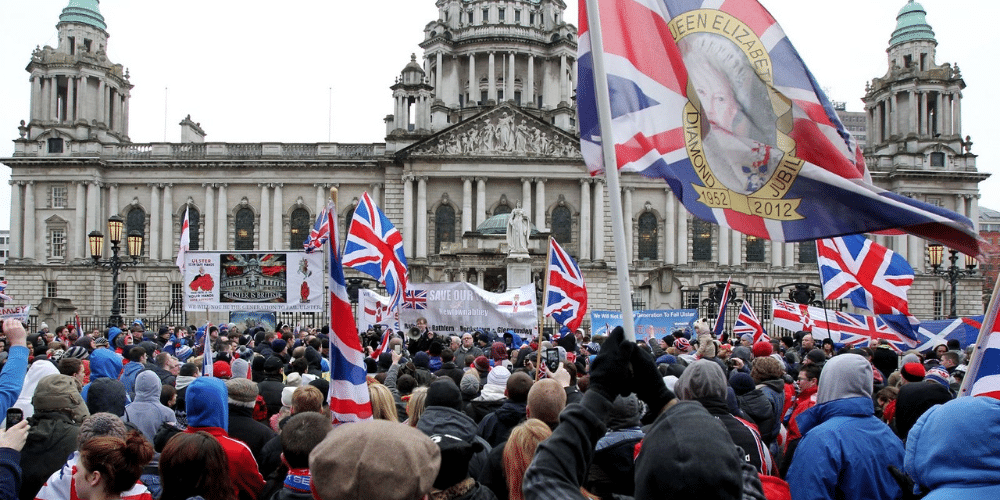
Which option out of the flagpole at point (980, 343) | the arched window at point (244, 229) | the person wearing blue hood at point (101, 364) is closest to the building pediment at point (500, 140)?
the arched window at point (244, 229)

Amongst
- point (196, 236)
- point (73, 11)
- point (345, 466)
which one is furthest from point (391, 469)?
point (73, 11)

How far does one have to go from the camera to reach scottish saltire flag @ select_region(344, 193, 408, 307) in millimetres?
16906

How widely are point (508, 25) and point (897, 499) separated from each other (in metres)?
67.2

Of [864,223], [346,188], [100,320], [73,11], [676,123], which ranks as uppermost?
[73,11]

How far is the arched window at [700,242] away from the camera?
184 ft

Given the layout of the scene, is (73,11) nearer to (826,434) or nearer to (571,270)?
(571,270)

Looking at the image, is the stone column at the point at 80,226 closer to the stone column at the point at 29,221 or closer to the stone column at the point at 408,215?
the stone column at the point at 29,221

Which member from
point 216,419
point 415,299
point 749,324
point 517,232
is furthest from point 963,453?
point 517,232

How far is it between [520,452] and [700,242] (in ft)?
174

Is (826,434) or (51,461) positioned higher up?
(826,434)

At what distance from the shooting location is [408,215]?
53031 millimetres

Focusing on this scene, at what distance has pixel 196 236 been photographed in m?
55.4

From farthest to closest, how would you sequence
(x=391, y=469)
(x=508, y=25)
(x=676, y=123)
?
(x=508, y=25)
(x=676, y=123)
(x=391, y=469)

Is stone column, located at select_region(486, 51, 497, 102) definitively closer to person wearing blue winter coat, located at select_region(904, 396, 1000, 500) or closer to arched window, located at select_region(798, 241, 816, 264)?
arched window, located at select_region(798, 241, 816, 264)
